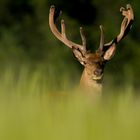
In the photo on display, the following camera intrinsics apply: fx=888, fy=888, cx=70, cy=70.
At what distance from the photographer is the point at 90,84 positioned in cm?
1014

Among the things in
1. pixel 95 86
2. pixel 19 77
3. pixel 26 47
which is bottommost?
pixel 26 47

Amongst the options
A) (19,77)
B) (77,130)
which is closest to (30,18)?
(19,77)

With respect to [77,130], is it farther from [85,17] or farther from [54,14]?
[85,17]

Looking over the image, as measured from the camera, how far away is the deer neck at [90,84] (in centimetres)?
977

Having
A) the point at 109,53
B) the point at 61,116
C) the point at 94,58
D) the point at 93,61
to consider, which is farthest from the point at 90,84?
the point at 61,116

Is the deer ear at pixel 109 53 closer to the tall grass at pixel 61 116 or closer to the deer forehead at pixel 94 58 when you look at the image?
the deer forehead at pixel 94 58

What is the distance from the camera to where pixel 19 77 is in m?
4.97

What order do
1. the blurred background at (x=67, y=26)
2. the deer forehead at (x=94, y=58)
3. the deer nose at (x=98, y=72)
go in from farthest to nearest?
the blurred background at (x=67, y=26)
the deer forehead at (x=94, y=58)
the deer nose at (x=98, y=72)

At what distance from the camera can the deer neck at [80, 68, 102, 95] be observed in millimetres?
9772

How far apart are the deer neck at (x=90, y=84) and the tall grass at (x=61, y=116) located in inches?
197

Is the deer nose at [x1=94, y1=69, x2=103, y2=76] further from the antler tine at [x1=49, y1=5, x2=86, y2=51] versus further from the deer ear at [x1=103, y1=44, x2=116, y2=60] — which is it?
the antler tine at [x1=49, y1=5, x2=86, y2=51]

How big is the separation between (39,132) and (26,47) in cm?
1990

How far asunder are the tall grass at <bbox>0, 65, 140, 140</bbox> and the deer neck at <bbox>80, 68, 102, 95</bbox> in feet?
16.4

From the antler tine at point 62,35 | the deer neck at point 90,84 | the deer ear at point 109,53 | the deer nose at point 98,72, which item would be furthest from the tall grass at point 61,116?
the antler tine at point 62,35
